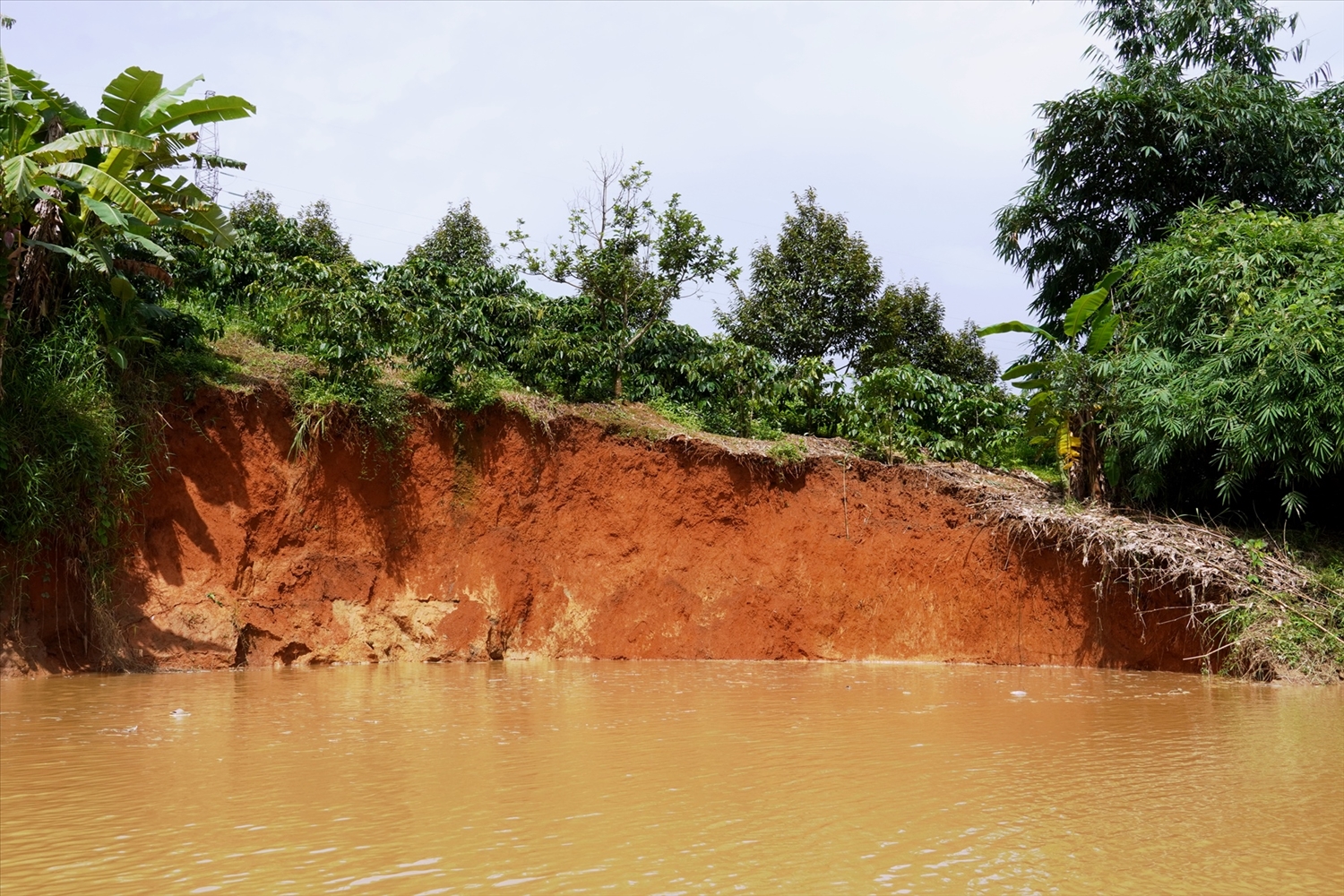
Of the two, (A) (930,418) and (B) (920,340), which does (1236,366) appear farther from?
(B) (920,340)

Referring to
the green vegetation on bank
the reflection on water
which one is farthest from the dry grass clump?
the reflection on water

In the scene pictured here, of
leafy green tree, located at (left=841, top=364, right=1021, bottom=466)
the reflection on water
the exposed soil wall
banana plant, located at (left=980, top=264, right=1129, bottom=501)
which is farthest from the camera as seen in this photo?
leafy green tree, located at (left=841, top=364, right=1021, bottom=466)

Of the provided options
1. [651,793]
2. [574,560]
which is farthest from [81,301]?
[651,793]

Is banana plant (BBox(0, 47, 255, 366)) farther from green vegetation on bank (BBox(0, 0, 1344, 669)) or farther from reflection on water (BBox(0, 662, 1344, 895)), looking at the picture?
reflection on water (BBox(0, 662, 1344, 895))

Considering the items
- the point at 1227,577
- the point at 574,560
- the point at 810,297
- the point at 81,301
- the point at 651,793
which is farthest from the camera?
the point at 810,297

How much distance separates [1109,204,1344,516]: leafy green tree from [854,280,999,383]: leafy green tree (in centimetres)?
837

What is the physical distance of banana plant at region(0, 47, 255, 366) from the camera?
353 inches

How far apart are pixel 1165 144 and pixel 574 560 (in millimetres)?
11672

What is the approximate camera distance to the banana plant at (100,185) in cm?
897

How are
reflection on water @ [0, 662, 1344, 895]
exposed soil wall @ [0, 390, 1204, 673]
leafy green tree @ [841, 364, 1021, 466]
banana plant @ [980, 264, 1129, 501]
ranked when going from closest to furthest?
reflection on water @ [0, 662, 1344, 895] < exposed soil wall @ [0, 390, 1204, 673] < banana plant @ [980, 264, 1129, 501] < leafy green tree @ [841, 364, 1021, 466]

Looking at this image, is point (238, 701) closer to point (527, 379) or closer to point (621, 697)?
point (621, 697)

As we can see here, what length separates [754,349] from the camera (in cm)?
1498

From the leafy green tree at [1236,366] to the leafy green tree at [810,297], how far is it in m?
8.43

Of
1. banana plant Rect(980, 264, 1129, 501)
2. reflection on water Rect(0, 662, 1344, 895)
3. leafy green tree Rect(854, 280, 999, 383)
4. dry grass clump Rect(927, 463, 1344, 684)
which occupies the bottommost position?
reflection on water Rect(0, 662, 1344, 895)
